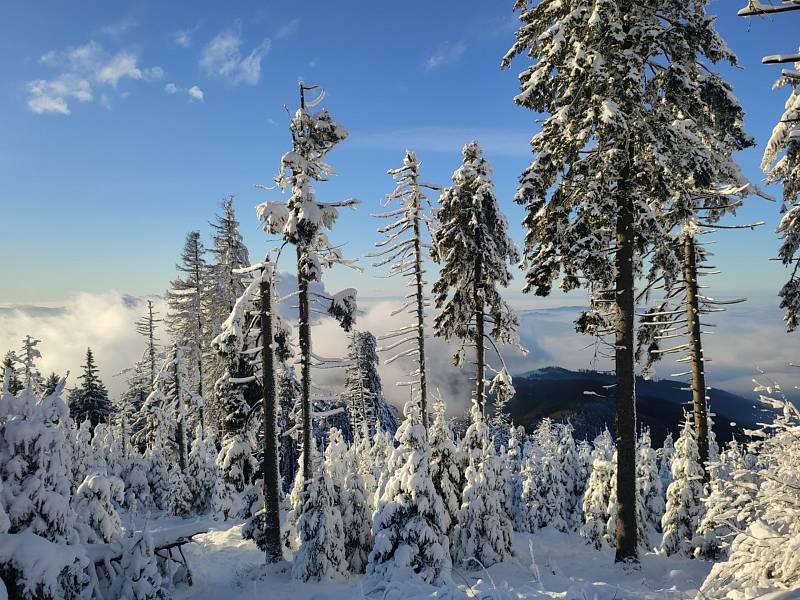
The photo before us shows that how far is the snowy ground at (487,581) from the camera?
280 inches

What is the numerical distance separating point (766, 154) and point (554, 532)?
2516cm

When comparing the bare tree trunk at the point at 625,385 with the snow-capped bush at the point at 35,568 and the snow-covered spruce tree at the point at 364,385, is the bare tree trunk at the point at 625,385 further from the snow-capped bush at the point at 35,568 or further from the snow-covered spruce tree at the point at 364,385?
the snow-covered spruce tree at the point at 364,385

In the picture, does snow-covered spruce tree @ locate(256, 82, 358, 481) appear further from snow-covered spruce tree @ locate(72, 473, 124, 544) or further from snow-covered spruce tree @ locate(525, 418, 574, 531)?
snow-covered spruce tree @ locate(525, 418, 574, 531)

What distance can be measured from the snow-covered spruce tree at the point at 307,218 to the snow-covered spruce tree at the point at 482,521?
5.74m

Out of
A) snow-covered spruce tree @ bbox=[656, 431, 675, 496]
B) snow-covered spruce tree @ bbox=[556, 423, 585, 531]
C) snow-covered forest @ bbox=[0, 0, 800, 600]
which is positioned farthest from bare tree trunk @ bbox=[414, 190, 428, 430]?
snow-covered spruce tree @ bbox=[556, 423, 585, 531]

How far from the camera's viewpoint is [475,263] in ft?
60.1

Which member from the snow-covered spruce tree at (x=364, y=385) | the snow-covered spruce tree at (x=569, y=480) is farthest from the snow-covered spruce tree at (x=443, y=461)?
the snow-covered spruce tree at (x=364, y=385)

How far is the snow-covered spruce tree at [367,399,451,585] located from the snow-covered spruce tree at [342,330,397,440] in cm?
Result: 3164

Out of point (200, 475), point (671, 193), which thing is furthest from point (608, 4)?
point (200, 475)

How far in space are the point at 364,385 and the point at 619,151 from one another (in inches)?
1703

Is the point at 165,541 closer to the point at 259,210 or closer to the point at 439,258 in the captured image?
the point at 259,210

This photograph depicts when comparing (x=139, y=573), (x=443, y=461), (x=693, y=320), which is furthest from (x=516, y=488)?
(x=139, y=573)

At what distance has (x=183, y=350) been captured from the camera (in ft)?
96.7

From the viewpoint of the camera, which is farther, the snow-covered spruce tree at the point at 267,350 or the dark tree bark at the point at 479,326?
the dark tree bark at the point at 479,326
